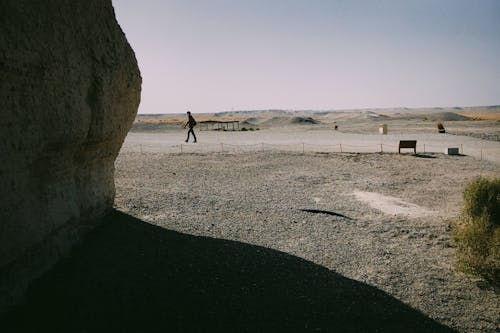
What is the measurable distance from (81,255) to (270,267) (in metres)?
2.97

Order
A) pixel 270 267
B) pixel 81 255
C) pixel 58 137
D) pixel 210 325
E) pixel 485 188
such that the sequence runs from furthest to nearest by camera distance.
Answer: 1. pixel 485 188
2. pixel 270 267
3. pixel 81 255
4. pixel 58 137
5. pixel 210 325

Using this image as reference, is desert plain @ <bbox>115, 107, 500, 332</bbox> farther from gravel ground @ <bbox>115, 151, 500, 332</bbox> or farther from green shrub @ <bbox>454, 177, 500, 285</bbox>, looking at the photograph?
green shrub @ <bbox>454, 177, 500, 285</bbox>

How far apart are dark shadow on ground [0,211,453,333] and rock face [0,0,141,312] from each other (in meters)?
0.40

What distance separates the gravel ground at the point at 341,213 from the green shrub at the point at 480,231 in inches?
8.9

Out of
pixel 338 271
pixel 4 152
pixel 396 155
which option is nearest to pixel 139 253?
pixel 4 152

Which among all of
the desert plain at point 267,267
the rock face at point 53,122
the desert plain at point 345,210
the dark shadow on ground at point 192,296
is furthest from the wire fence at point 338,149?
the dark shadow on ground at point 192,296

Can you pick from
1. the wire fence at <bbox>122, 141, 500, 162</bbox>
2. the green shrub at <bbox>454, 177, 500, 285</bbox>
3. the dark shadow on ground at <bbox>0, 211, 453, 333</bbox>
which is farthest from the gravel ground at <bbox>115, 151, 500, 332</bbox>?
the wire fence at <bbox>122, 141, 500, 162</bbox>

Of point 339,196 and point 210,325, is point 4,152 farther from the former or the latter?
point 339,196

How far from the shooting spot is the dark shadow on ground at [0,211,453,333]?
4492mm

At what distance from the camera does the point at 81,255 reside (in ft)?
18.5

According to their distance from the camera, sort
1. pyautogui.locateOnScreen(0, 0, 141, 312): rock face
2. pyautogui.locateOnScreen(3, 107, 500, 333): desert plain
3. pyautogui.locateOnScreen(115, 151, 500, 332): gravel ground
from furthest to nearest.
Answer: pyautogui.locateOnScreen(115, 151, 500, 332): gravel ground < pyautogui.locateOnScreen(3, 107, 500, 333): desert plain < pyautogui.locateOnScreen(0, 0, 141, 312): rock face

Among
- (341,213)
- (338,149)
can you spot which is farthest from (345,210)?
(338,149)

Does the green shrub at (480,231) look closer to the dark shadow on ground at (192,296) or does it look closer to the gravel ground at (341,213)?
the gravel ground at (341,213)

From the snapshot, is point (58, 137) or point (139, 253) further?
point (139, 253)
